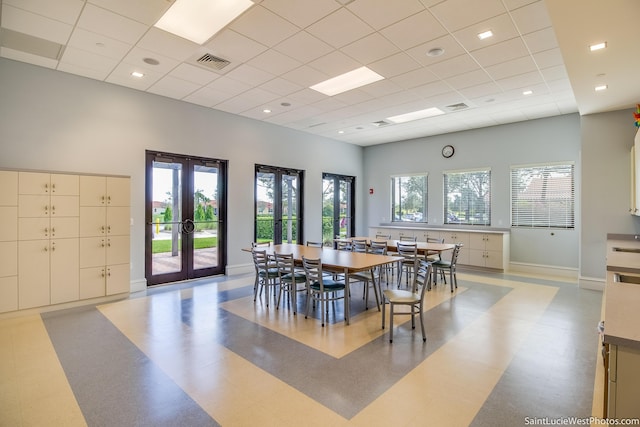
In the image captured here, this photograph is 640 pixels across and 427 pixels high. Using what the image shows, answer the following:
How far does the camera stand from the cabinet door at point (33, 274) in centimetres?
427

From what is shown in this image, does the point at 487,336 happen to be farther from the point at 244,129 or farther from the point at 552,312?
the point at 244,129

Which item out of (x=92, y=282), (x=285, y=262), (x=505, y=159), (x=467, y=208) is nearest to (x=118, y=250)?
(x=92, y=282)

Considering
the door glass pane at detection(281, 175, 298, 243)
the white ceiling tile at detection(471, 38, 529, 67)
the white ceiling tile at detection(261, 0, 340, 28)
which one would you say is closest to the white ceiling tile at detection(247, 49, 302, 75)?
the white ceiling tile at detection(261, 0, 340, 28)

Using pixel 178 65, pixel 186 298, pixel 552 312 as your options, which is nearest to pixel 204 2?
pixel 178 65

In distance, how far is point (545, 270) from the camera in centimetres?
708

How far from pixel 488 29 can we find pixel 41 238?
6300 mm

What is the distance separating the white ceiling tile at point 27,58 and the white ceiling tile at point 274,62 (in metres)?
2.90

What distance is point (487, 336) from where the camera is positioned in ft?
12.0

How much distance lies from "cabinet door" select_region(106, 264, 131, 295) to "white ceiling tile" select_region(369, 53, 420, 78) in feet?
16.3

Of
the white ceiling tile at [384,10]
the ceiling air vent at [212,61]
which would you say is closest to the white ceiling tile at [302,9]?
the white ceiling tile at [384,10]

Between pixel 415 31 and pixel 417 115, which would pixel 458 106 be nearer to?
pixel 417 115

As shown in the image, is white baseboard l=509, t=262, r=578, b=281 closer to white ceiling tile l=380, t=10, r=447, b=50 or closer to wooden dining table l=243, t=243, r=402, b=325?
wooden dining table l=243, t=243, r=402, b=325

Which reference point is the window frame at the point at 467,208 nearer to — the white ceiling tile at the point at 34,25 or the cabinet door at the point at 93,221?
→ the cabinet door at the point at 93,221

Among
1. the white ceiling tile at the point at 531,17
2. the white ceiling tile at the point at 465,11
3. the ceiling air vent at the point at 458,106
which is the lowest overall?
the white ceiling tile at the point at 531,17
